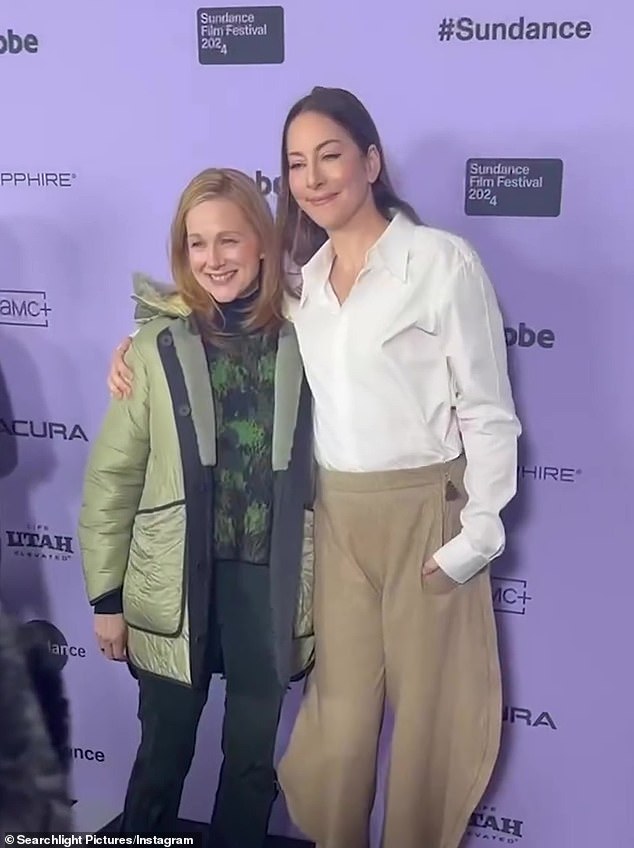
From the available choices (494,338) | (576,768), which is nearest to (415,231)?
(494,338)

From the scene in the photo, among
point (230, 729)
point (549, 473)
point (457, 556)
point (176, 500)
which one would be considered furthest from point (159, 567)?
point (549, 473)

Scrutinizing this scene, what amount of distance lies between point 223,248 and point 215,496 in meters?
0.28

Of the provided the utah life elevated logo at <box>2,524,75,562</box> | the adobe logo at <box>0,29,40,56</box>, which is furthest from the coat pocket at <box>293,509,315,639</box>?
the adobe logo at <box>0,29,40,56</box>

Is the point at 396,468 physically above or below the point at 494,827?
above

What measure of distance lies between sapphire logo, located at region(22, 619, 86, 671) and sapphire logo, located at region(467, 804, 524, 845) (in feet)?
1.80

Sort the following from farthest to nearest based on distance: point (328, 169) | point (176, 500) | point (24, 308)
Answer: point (24, 308) → point (176, 500) → point (328, 169)

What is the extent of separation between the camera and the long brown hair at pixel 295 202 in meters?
1.11

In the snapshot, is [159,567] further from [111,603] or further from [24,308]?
[24,308]

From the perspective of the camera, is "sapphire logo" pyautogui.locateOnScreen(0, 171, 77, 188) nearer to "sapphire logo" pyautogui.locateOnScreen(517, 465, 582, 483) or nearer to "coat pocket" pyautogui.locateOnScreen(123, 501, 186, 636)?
"coat pocket" pyautogui.locateOnScreen(123, 501, 186, 636)

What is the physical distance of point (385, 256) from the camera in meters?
1.12

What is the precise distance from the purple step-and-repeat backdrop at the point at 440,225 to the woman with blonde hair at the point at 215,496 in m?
0.06

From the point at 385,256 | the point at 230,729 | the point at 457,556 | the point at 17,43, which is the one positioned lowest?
the point at 230,729

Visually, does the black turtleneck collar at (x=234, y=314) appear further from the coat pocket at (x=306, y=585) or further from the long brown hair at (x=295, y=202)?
the coat pocket at (x=306, y=585)

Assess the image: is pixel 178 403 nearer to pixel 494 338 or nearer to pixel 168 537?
pixel 168 537
